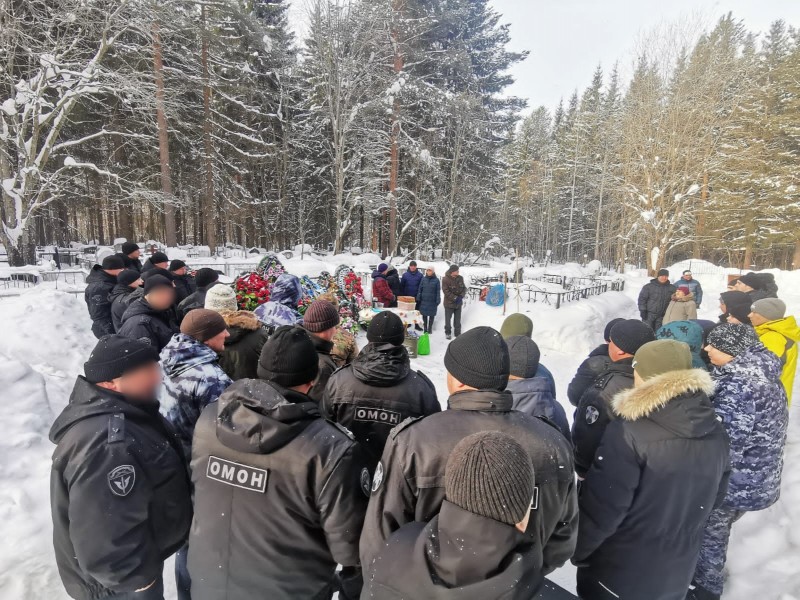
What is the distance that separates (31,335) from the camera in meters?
6.09

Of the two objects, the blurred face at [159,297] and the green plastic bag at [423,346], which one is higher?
the blurred face at [159,297]

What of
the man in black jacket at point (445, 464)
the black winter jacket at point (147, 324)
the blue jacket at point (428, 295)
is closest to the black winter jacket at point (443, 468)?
the man in black jacket at point (445, 464)

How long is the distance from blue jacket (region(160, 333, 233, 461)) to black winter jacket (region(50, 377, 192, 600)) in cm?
63

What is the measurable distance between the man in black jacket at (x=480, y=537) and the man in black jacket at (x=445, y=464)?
45 centimetres

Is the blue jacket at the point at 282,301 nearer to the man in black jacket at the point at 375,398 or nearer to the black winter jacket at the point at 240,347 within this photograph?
the black winter jacket at the point at 240,347

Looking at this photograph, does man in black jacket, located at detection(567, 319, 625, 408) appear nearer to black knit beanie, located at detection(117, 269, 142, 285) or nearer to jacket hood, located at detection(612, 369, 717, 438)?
jacket hood, located at detection(612, 369, 717, 438)

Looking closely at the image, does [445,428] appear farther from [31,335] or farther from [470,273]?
[470,273]

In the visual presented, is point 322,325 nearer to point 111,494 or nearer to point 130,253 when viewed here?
point 111,494

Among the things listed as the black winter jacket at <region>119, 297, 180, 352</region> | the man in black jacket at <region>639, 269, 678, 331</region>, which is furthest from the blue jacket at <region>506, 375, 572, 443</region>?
the man in black jacket at <region>639, 269, 678, 331</region>

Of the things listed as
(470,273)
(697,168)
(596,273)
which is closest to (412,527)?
(470,273)

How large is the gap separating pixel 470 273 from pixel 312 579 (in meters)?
15.5

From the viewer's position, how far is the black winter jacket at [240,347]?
3268mm

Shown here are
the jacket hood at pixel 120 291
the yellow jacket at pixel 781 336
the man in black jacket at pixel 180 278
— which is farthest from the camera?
the man in black jacket at pixel 180 278

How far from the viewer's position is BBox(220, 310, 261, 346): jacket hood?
3320 millimetres
